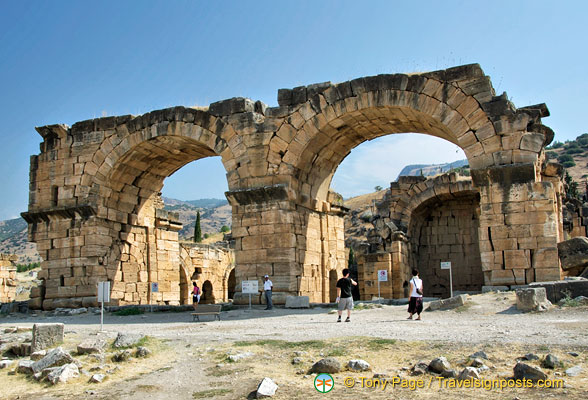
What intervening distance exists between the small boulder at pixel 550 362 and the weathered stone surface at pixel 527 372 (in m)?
0.36

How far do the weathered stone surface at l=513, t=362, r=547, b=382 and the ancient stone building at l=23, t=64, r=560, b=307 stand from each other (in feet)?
24.1

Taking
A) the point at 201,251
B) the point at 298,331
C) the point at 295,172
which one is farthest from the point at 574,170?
the point at 298,331

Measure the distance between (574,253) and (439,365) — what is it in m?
7.76

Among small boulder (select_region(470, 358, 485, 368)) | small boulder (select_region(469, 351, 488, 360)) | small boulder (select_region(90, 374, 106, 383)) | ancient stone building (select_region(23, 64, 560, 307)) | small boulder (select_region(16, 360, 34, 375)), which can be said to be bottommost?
small boulder (select_region(90, 374, 106, 383))

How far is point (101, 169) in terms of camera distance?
1666cm

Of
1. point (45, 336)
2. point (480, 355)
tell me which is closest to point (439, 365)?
point (480, 355)

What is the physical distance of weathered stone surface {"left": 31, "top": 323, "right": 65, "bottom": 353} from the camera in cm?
811

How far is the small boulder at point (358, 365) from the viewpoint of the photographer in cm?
604

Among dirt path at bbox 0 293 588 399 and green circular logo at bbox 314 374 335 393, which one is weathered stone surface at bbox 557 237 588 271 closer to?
dirt path at bbox 0 293 588 399

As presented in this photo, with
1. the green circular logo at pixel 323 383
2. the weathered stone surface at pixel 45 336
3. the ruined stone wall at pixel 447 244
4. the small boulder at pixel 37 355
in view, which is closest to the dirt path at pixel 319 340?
the green circular logo at pixel 323 383

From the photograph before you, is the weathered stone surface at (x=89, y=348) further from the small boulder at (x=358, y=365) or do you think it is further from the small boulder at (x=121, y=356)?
the small boulder at (x=358, y=365)

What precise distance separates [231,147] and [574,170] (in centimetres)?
6035

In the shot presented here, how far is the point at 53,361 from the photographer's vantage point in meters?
6.92

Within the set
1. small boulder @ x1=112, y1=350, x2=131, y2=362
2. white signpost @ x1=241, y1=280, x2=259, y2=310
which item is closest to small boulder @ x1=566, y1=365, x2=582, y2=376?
small boulder @ x1=112, y1=350, x2=131, y2=362
